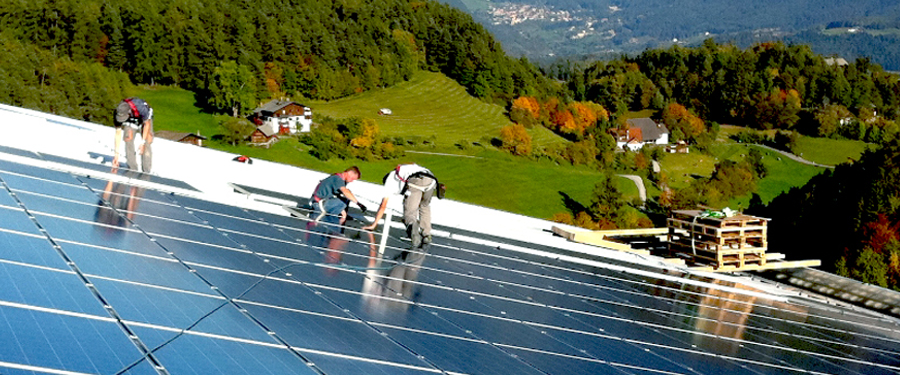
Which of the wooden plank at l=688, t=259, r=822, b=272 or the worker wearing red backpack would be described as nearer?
the worker wearing red backpack

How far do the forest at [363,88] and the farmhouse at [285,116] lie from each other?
11.9ft

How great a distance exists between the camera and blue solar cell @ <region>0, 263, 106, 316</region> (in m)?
6.94

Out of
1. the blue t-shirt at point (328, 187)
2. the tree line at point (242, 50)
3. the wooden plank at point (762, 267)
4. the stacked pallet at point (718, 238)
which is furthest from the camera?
the tree line at point (242, 50)

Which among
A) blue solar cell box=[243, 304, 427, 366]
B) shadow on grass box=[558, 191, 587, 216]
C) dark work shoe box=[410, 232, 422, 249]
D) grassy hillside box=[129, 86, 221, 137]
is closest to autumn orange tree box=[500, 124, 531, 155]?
shadow on grass box=[558, 191, 587, 216]

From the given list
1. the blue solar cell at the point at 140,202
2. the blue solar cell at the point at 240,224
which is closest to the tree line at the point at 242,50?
the blue solar cell at the point at 140,202

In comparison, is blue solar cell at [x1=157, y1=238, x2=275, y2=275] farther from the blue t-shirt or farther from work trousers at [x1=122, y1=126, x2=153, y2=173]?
work trousers at [x1=122, y1=126, x2=153, y2=173]

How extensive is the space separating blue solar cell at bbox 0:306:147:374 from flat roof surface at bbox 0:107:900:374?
0.02 meters

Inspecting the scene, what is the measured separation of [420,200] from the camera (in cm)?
1664

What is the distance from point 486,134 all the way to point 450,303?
138 metres

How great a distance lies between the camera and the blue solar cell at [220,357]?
645 centimetres

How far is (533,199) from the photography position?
116 metres

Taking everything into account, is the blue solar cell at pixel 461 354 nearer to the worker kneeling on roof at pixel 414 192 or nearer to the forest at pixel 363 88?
the worker kneeling on roof at pixel 414 192

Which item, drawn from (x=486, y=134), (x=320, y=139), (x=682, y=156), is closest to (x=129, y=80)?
(x=320, y=139)

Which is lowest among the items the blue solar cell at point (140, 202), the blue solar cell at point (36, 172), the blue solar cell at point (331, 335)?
the blue solar cell at point (331, 335)
